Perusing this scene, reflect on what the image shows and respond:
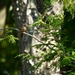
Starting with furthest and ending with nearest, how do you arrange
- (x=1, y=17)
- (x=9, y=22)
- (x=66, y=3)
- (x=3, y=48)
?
→ (x=3, y=48), (x=9, y=22), (x=1, y=17), (x=66, y=3)

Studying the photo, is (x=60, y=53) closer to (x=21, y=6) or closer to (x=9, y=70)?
(x=21, y=6)

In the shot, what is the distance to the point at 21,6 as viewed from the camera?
392 cm

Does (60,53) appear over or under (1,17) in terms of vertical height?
under

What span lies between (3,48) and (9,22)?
5.20 feet

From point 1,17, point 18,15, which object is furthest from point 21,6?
point 1,17

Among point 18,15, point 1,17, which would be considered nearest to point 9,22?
point 1,17

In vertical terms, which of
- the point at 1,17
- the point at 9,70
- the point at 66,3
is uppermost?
the point at 1,17

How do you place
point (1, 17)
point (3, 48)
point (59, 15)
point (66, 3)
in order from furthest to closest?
point (3, 48), point (1, 17), point (59, 15), point (66, 3)

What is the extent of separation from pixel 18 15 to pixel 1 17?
499 centimetres

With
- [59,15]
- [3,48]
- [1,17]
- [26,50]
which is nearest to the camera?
[59,15]

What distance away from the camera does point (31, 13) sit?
12.8ft

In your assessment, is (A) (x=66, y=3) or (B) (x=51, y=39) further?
(B) (x=51, y=39)

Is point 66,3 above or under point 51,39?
above

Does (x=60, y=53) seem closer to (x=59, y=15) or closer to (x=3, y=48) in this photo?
(x=59, y=15)
